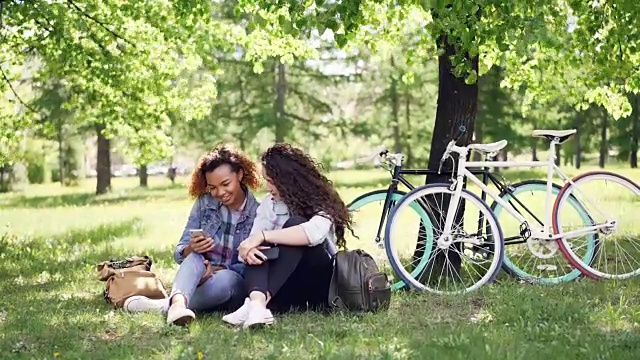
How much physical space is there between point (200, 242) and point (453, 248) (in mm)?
2227

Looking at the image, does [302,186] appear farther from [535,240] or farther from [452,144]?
[535,240]

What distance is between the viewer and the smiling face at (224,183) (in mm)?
6395

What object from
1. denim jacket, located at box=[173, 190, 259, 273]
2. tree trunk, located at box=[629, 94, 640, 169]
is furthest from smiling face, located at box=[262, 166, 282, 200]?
tree trunk, located at box=[629, 94, 640, 169]

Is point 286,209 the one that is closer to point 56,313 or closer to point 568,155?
point 56,313

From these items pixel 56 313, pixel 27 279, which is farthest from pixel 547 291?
pixel 27 279

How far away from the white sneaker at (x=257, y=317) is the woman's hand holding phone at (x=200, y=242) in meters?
0.77

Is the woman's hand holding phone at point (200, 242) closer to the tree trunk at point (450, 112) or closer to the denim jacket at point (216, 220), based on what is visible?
the denim jacket at point (216, 220)

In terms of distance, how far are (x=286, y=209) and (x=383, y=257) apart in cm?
349

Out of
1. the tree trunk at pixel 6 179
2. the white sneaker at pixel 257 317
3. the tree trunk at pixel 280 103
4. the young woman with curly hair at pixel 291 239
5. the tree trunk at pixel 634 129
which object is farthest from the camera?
the tree trunk at pixel 6 179

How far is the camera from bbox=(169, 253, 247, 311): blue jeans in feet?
19.8

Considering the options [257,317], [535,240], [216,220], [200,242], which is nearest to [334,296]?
[257,317]

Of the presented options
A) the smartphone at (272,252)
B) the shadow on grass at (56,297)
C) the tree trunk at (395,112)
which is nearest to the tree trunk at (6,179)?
the tree trunk at (395,112)

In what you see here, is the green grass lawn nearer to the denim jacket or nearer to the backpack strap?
the backpack strap

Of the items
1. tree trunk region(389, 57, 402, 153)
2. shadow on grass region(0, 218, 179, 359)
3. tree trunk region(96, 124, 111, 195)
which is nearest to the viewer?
shadow on grass region(0, 218, 179, 359)
